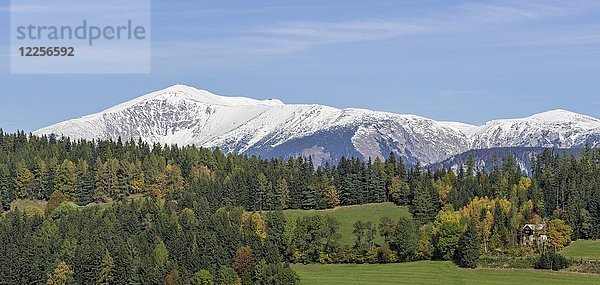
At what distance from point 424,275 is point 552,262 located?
75.8ft

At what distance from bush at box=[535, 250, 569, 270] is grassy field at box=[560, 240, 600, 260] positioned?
677 centimetres

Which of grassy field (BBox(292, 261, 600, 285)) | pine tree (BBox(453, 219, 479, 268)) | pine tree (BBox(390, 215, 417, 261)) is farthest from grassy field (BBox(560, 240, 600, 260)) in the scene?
pine tree (BBox(390, 215, 417, 261))

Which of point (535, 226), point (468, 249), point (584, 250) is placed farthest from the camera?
point (535, 226)

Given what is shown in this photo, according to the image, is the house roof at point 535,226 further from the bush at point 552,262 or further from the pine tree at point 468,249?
the bush at point 552,262

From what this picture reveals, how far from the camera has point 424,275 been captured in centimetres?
16288

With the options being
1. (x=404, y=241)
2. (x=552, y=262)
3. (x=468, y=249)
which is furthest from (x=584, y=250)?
(x=404, y=241)

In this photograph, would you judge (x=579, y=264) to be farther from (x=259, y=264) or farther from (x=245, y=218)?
(x=245, y=218)

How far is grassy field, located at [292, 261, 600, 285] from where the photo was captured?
156 meters

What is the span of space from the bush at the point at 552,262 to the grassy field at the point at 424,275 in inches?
88.8

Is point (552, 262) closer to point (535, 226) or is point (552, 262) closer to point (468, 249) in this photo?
point (468, 249)

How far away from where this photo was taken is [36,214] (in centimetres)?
19262

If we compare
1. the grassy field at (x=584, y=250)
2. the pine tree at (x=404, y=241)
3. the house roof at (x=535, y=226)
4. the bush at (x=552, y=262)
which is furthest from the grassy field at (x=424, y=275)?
the house roof at (x=535, y=226)

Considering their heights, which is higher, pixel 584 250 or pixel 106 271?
pixel 584 250

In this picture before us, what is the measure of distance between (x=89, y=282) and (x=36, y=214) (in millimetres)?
39954
